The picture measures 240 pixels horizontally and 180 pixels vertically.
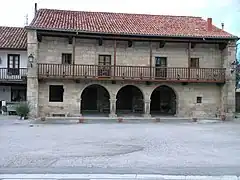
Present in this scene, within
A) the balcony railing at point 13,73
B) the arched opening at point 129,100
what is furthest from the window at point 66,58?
the arched opening at point 129,100

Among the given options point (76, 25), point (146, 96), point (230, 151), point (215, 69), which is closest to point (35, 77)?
point (76, 25)

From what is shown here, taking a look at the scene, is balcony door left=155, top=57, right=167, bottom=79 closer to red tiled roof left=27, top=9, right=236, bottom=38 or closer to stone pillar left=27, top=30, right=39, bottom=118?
red tiled roof left=27, top=9, right=236, bottom=38

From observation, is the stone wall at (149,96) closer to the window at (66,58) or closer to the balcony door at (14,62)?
the window at (66,58)

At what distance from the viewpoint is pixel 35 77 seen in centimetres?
2622

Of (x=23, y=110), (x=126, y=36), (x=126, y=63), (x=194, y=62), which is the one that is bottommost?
(x=23, y=110)

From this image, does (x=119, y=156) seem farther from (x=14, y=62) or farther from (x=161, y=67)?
(x=14, y=62)

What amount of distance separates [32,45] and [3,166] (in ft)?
62.5

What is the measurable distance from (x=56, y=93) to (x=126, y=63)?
19.0ft

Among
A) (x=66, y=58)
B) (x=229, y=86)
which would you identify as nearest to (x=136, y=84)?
(x=66, y=58)

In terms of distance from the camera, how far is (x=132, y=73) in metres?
27.6

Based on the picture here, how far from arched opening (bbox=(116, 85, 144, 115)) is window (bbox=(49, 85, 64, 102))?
5.64 metres

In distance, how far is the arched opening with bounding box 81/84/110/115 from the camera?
30.6 m

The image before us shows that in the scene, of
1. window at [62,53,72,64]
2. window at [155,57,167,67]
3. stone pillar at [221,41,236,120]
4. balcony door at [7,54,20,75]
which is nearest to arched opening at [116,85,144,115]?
window at [155,57,167,67]

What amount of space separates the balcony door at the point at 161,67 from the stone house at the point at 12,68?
34.2ft
